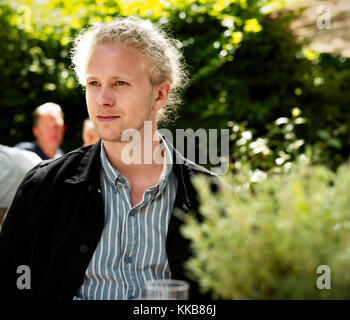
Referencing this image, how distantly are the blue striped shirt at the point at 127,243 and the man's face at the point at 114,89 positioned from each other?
7.5 inches

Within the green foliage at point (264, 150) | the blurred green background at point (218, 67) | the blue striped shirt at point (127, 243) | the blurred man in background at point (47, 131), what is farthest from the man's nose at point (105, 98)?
the blurred man in background at point (47, 131)

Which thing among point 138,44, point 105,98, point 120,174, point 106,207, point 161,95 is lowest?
point 106,207

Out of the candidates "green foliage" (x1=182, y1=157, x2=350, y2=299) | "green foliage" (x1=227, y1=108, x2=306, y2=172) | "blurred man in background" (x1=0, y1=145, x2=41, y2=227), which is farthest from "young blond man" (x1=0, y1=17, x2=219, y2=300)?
"green foliage" (x1=227, y1=108, x2=306, y2=172)

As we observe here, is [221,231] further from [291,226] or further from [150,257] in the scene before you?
[150,257]

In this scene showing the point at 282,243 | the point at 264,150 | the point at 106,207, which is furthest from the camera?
the point at 264,150

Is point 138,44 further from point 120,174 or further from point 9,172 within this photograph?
point 9,172

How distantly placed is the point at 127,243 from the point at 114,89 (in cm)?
55

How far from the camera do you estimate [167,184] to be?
2.05 m

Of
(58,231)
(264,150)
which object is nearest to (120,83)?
(58,231)

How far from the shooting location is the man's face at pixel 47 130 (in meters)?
5.51

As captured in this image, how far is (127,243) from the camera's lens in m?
1.85

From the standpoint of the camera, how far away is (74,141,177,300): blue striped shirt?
1.78 m

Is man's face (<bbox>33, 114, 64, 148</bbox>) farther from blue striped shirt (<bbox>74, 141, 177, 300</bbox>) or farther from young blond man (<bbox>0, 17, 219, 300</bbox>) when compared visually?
blue striped shirt (<bbox>74, 141, 177, 300</bbox>)

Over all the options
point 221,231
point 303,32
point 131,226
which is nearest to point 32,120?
point 303,32
